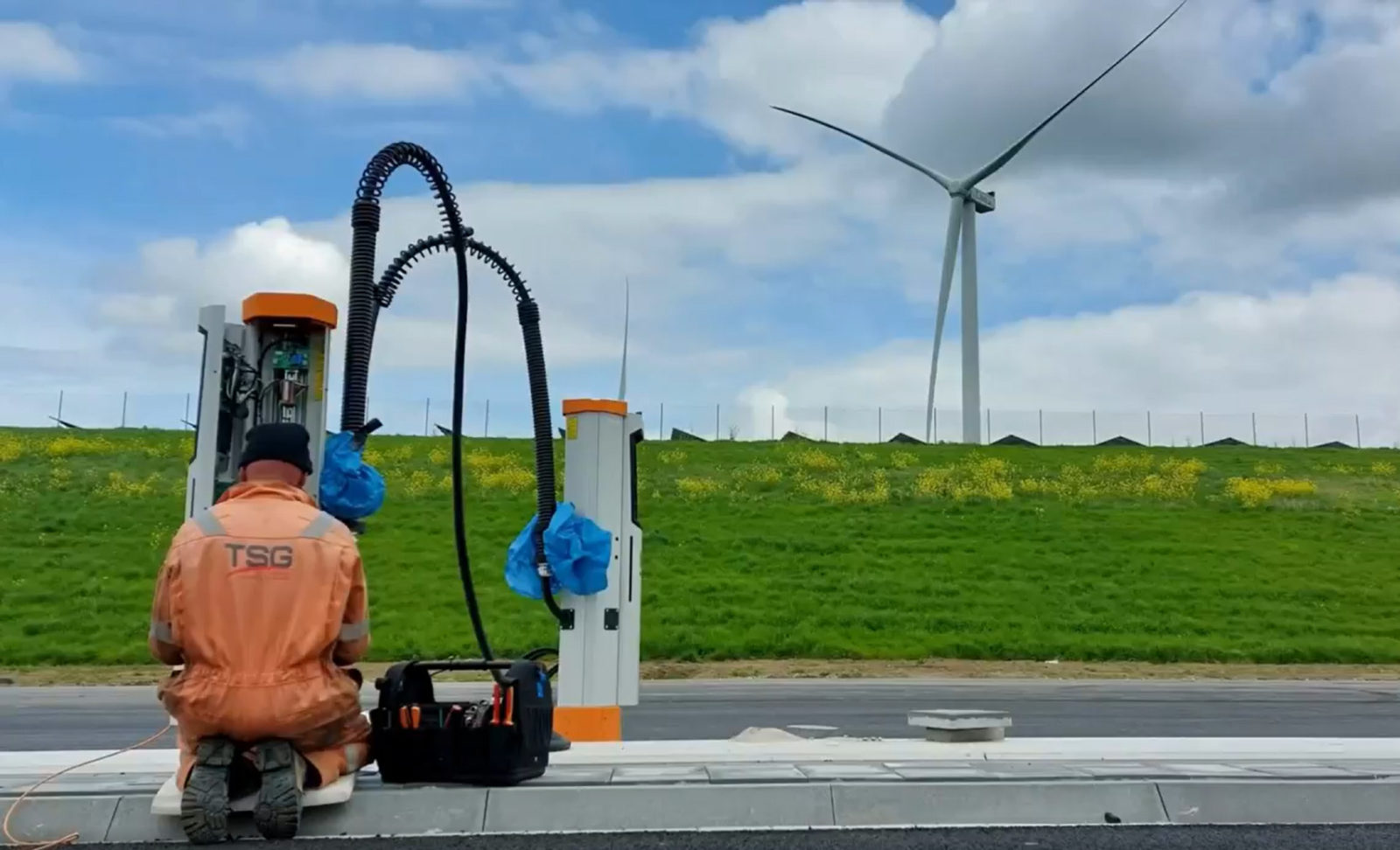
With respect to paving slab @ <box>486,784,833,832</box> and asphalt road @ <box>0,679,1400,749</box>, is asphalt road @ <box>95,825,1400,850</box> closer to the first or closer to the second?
paving slab @ <box>486,784,833,832</box>

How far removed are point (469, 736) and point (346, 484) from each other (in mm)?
1755

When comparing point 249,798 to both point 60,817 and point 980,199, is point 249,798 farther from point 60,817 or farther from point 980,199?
point 980,199

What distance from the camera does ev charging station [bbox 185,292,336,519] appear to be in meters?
6.29

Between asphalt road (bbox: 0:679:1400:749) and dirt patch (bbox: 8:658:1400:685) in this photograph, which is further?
dirt patch (bbox: 8:658:1400:685)

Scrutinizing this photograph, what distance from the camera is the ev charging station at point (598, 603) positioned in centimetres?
825

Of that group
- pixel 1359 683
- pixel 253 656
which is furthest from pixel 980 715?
pixel 1359 683

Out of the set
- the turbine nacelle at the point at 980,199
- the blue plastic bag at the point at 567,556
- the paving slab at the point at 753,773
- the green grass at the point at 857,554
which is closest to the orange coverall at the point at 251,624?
the paving slab at the point at 753,773

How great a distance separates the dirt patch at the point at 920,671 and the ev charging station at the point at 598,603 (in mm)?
12970

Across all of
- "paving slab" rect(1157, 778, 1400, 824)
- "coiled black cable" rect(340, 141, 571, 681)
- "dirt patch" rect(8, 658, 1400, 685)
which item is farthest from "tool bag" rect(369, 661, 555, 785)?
"dirt patch" rect(8, 658, 1400, 685)

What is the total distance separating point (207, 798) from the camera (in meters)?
4.62

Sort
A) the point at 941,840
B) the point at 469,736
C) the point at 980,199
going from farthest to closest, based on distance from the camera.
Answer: the point at 980,199 → the point at 469,736 → the point at 941,840

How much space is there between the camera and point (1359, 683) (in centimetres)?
2070

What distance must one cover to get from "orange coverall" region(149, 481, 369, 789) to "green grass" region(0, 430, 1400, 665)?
61.6 feet

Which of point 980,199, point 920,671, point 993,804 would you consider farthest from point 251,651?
point 980,199
